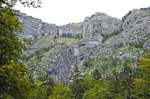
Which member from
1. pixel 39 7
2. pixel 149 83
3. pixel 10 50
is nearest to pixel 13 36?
pixel 10 50

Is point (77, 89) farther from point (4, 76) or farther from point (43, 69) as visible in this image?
point (43, 69)

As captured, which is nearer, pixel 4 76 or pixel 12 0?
pixel 4 76

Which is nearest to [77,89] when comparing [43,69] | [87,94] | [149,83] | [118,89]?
[87,94]

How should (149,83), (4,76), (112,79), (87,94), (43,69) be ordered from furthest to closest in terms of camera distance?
(43,69) → (112,79) → (87,94) → (149,83) → (4,76)

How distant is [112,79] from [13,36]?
39627 mm

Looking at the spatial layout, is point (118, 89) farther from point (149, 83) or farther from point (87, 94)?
point (149, 83)

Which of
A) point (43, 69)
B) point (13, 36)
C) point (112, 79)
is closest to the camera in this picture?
point (13, 36)

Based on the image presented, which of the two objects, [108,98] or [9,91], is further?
[108,98]

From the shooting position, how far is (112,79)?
45.0 m

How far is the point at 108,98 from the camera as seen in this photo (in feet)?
124

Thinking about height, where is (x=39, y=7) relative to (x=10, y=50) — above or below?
above

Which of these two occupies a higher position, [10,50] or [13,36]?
[13,36]

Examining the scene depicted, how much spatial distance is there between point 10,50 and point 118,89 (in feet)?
122

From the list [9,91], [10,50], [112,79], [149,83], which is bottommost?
[112,79]
